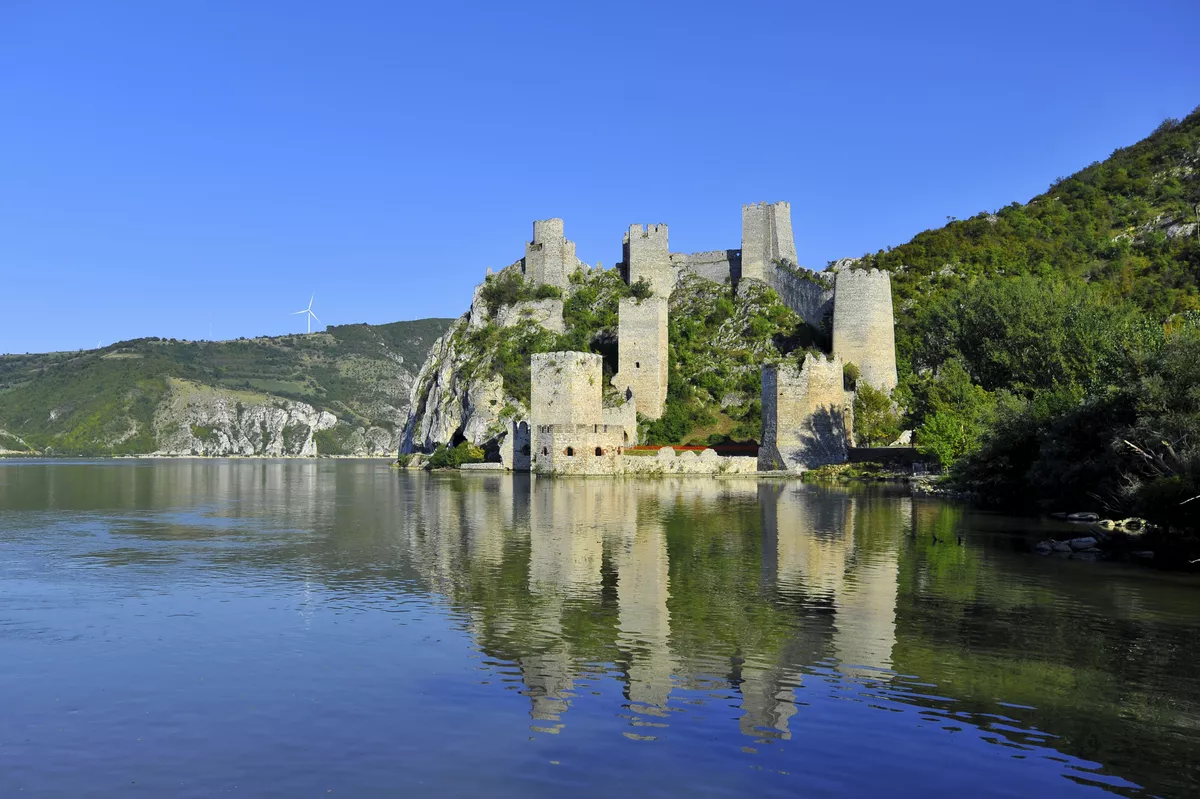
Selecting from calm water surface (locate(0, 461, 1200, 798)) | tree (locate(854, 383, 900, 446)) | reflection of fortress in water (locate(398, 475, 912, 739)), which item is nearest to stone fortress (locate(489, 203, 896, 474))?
tree (locate(854, 383, 900, 446))

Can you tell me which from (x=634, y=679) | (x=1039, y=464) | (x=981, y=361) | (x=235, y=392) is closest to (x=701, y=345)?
(x=981, y=361)

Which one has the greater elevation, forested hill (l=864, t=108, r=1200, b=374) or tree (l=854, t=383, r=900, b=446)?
forested hill (l=864, t=108, r=1200, b=374)

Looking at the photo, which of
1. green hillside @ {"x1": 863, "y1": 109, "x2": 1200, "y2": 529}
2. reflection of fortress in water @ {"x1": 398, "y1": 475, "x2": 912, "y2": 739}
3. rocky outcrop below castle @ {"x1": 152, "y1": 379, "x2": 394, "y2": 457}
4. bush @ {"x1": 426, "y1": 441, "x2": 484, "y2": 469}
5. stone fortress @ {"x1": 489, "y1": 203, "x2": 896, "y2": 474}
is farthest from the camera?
rocky outcrop below castle @ {"x1": 152, "y1": 379, "x2": 394, "y2": 457}

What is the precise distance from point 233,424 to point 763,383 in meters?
116

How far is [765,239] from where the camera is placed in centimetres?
6247

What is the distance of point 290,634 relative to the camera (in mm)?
11859

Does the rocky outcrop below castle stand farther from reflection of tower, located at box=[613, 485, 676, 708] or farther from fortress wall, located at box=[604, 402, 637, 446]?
reflection of tower, located at box=[613, 485, 676, 708]

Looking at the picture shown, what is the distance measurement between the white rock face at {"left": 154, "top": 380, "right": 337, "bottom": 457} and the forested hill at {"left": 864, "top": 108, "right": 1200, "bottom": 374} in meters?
106

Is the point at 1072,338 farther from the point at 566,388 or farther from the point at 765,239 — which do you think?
the point at 765,239

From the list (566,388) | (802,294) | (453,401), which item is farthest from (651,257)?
(566,388)

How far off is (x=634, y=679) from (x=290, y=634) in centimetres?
435

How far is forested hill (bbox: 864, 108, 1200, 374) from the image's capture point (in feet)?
175

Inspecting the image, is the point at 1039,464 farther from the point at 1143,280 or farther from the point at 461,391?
the point at 461,391

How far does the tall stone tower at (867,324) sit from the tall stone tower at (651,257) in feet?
51.4
